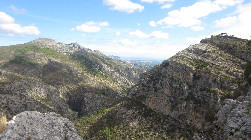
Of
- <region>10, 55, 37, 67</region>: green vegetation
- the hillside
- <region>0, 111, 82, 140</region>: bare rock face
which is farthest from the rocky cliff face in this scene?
<region>10, 55, 37, 67</region>: green vegetation

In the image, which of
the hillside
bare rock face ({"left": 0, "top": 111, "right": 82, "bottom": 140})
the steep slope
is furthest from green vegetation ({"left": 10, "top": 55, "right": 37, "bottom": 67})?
bare rock face ({"left": 0, "top": 111, "right": 82, "bottom": 140})

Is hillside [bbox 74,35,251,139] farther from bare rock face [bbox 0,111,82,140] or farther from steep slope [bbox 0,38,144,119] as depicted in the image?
steep slope [bbox 0,38,144,119]

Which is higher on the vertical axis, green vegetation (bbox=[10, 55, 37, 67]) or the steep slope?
green vegetation (bbox=[10, 55, 37, 67])

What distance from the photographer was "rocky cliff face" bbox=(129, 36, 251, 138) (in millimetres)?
54594

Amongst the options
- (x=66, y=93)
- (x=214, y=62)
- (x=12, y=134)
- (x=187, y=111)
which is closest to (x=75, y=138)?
(x=12, y=134)

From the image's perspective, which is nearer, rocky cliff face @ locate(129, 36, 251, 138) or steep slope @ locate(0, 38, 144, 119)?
rocky cliff face @ locate(129, 36, 251, 138)

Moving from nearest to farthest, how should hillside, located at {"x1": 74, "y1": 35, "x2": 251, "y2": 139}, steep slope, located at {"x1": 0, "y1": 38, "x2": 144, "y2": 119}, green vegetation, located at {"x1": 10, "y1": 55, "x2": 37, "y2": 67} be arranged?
hillside, located at {"x1": 74, "y1": 35, "x2": 251, "y2": 139}, steep slope, located at {"x1": 0, "y1": 38, "x2": 144, "y2": 119}, green vegetation, located at {"x1": 10, "y1": 55, "x2": 37, "y2": 67}

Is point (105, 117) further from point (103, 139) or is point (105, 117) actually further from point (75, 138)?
point (75, 138)

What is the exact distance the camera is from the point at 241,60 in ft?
214

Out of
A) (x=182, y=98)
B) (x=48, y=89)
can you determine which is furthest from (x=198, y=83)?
(x=48, y=89)

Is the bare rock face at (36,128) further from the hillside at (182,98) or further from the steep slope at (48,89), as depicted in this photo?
the steep slope at (48,89)

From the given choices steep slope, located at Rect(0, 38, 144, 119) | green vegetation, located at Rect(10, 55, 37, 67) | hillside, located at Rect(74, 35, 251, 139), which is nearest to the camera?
hillside, located at Rect(74, 35, 251, 139)

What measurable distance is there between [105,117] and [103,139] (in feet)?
40.9

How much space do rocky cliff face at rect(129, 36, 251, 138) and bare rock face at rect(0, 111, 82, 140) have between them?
140ft
